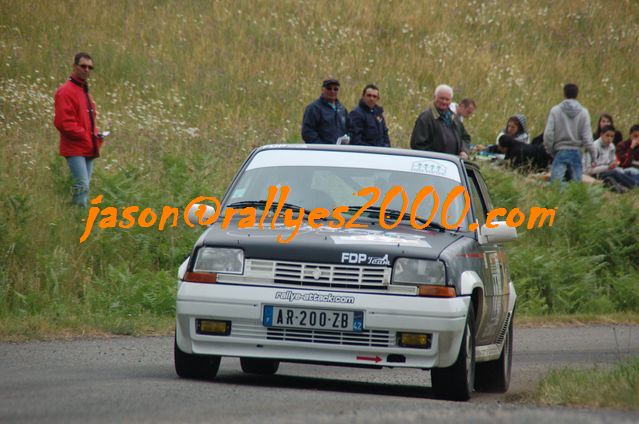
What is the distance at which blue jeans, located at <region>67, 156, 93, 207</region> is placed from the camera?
15719 mm

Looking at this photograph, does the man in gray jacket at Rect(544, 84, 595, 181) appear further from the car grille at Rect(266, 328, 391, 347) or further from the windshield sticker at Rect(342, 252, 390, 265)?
the car grille at Rect(266, 328, 391, 347)

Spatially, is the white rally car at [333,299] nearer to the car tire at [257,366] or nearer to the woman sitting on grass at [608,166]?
the car tire at [257,366]

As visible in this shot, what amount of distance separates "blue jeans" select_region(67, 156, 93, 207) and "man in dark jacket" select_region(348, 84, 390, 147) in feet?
10.9

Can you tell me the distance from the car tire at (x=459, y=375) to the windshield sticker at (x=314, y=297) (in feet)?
2.49

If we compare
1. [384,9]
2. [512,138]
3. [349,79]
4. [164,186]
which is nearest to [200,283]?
[164,186]

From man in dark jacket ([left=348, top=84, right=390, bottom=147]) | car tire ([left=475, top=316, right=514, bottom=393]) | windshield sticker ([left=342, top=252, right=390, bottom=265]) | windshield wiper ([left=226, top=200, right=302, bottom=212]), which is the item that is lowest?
car tire ([left=475, top=316, right=514, bottom=393])

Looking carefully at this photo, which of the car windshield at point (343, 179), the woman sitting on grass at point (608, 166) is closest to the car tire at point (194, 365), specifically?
the car windshield at point (343, 179)

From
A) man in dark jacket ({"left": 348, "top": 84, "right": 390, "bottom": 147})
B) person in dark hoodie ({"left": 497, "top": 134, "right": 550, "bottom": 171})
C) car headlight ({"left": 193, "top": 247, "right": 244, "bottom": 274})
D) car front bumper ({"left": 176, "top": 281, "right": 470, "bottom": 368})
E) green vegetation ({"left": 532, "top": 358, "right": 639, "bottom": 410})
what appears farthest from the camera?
person in dark hoodie ({"left": 497, "top": 134, "right": 550, "bottom": 171})

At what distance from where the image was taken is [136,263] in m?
15.2

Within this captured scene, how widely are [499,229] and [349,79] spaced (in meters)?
20.5

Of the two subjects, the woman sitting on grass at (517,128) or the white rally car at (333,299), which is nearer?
the white rally car at (333,299)

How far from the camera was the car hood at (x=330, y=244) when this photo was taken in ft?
26.6

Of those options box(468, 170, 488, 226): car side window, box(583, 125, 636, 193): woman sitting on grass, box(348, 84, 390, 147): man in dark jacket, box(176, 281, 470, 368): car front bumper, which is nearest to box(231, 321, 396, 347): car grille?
box(176, 281, 470, 368): car front bumper

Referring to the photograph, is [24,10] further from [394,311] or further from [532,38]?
[394,311]
